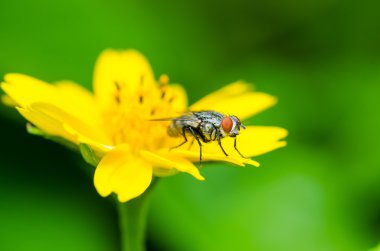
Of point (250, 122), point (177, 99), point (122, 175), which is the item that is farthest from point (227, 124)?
point (250, 122)

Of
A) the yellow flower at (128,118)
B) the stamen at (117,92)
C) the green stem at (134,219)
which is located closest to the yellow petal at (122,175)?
the yellow flower at (128,118)

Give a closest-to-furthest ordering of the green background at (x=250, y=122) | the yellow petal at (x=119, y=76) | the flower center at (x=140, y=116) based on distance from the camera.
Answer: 1. the flower center at (x=140, y=116)
2. the yellow petal at (x=119, y=76)
3. the green background at (x=250, y=122)

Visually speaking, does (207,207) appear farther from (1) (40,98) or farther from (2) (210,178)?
(1) (40,98)

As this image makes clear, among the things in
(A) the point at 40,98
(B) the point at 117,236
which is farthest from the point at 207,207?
(A) the point at 40,98

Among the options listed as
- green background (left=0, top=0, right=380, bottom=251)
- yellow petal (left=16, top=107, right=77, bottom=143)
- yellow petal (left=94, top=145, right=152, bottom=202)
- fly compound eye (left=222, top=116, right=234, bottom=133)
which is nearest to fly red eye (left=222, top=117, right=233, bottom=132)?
fly compound eye (left=222, top=116, right=234, bottom=133)

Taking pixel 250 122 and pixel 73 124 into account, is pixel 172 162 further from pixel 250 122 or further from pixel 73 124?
pixel 250 122

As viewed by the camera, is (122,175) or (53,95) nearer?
(122,175)

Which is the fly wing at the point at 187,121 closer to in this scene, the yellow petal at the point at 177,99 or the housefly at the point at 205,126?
the housefly at the point at 205,126
